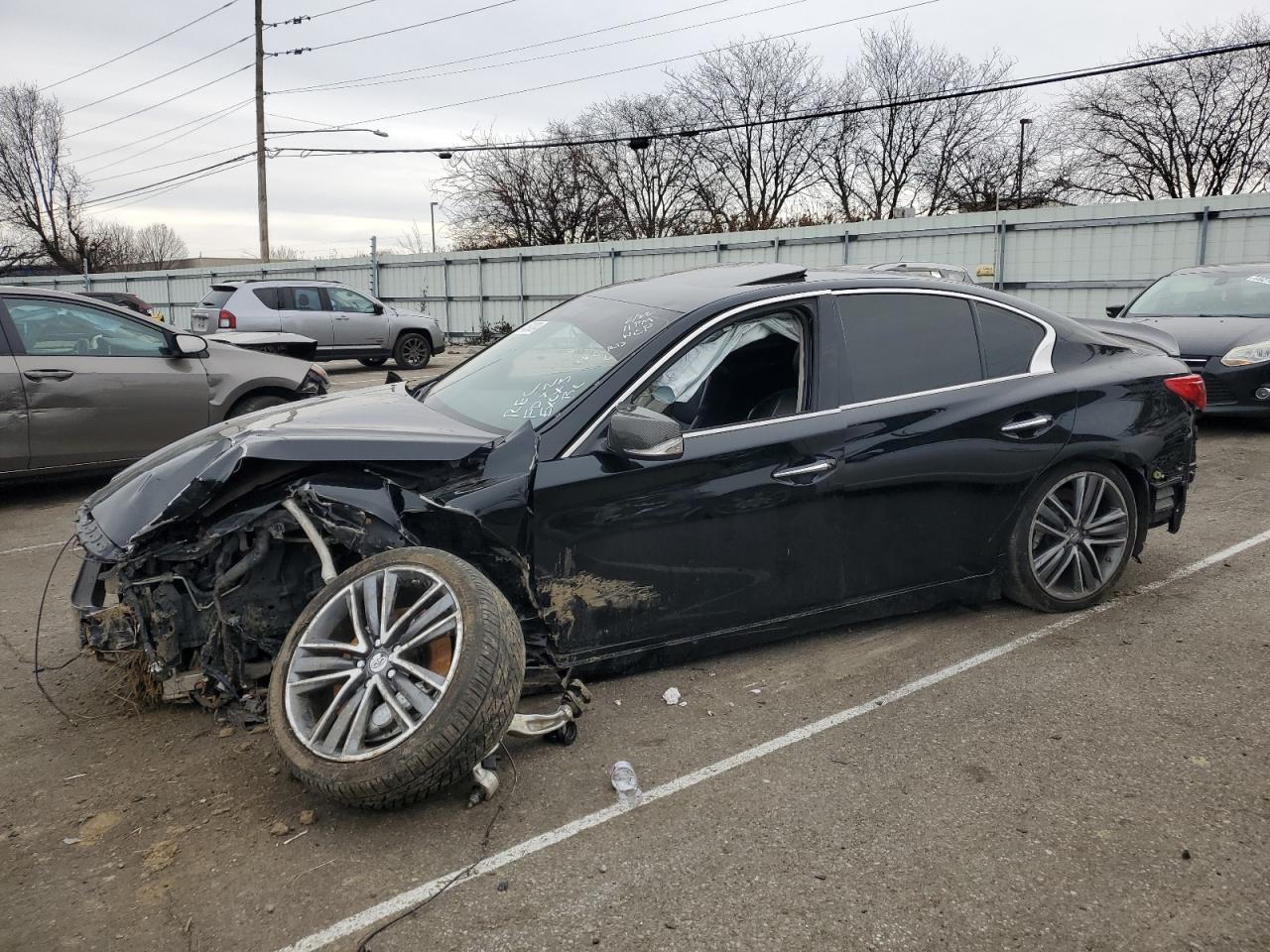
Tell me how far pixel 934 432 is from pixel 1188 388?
163 cm

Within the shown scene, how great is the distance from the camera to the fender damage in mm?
3363

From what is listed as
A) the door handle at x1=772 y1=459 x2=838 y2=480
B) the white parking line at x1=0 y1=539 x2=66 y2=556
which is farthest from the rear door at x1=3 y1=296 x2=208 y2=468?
the door handle at x1=772 y1=459 x2=838 y2=480

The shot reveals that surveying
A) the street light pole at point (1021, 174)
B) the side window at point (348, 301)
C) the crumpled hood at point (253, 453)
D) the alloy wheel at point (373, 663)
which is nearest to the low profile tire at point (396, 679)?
the alloy wheel at point (373, 663)

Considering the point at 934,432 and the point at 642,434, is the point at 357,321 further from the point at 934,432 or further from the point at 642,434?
the point at 642,434

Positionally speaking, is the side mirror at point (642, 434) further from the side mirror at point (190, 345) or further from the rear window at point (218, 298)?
the rear window at point (218, 298)

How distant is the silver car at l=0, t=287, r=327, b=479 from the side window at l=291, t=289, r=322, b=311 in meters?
10.9

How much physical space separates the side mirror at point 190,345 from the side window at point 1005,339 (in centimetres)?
602

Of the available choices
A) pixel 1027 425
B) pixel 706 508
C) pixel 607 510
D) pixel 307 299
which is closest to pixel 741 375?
pixel 706 508

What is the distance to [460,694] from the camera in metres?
2.86

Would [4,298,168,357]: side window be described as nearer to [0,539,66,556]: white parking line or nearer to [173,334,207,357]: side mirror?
[173,334,207,357]: side mirror

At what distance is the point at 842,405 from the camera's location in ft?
12.9

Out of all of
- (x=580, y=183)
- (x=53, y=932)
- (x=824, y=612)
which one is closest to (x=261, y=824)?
(x=53, y=932)

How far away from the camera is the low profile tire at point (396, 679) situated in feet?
9.29

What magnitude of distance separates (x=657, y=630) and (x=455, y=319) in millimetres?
24273
